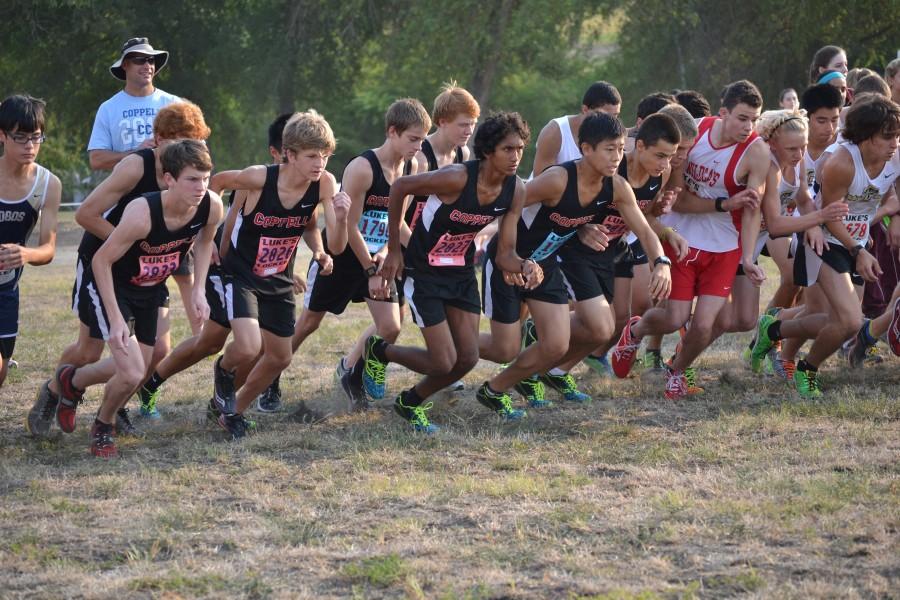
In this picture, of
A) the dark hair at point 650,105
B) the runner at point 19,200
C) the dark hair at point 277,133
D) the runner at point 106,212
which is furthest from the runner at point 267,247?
the dark hair at point 650,105

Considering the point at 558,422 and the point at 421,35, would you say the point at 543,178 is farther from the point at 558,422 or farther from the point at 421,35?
the point at 421,35

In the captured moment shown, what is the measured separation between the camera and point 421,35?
88.5ft

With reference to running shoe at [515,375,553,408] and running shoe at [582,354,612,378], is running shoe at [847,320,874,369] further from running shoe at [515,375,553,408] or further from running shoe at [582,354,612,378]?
running shoe at [515,375,553,408]

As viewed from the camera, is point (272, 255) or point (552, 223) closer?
point (272, 255)

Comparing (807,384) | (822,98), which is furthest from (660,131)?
(807,384)

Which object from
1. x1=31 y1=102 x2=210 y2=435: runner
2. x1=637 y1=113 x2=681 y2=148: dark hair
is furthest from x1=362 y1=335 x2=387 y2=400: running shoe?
x1=637 y1=113 x2=681 y2=148: dark hair

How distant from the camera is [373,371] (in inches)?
278

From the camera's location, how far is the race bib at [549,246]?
6.84m

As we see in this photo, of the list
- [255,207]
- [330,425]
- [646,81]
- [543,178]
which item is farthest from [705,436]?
[646,81]

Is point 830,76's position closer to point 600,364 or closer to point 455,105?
point 600,364

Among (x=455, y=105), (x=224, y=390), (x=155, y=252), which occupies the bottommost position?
(x=224, y=390)

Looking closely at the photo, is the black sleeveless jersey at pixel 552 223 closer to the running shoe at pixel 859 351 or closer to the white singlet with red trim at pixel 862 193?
the white singlet with red trim at pixel 862 193

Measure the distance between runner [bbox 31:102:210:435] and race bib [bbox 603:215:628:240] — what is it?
2445 mm

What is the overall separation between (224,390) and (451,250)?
150cm
